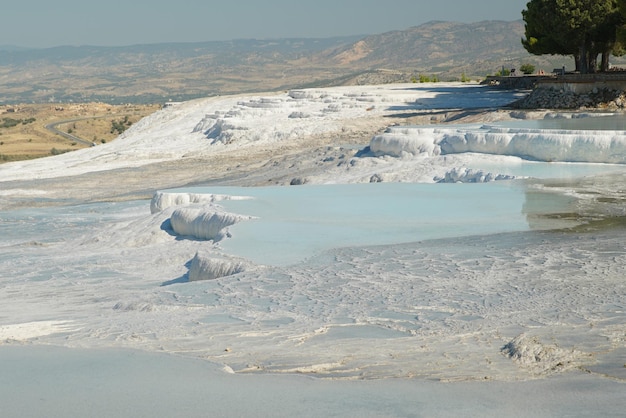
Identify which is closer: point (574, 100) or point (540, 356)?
point (540, 356)

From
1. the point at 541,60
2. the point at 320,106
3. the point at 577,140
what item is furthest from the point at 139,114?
the point at 541,60

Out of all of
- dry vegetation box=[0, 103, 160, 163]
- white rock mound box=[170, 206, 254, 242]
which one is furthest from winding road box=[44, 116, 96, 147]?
white rock mound box=[170, 206, 254, 242]

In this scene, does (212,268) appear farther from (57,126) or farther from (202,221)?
(57,126)

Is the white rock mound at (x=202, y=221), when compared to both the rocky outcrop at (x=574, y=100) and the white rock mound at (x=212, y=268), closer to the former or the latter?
the white rock mound at (x=212, y=268)

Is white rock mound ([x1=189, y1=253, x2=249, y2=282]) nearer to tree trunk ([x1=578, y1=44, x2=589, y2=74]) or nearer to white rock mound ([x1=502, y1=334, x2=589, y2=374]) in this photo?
white rock mound ([x1=502, y1=334, x2=589, y2=374])

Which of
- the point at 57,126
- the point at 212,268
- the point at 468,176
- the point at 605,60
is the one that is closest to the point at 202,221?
the point at 212,268

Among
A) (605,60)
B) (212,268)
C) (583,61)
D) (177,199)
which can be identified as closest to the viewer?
(212,268)
